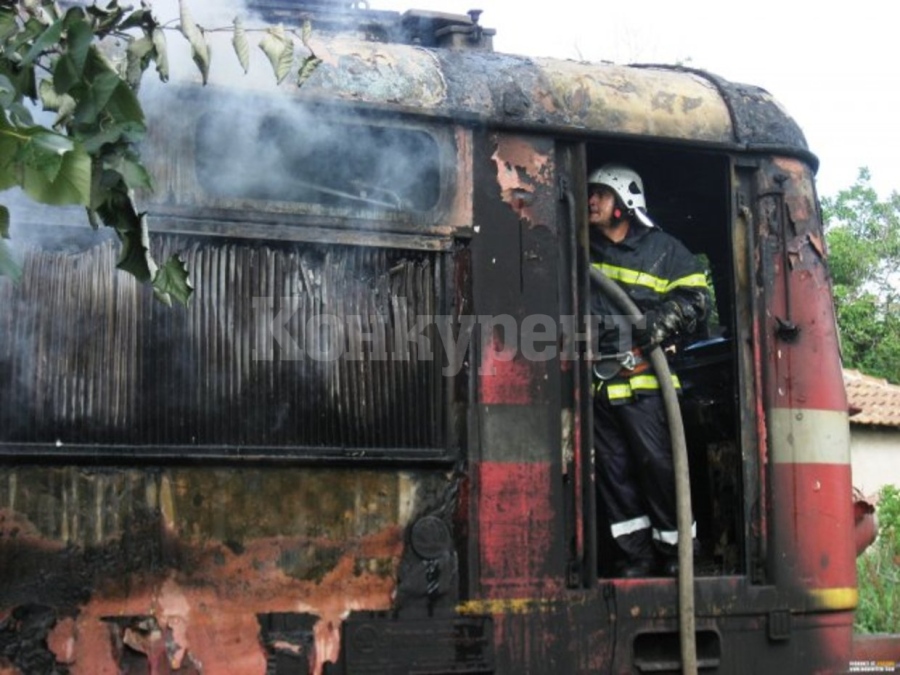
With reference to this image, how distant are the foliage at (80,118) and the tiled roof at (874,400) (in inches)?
637

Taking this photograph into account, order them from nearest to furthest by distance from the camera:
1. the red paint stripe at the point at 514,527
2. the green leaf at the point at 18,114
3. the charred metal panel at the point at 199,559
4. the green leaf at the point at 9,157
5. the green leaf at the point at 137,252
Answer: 1. the green leaf at the point at 9,157
2. the green leaf at the point at 18,114
3. the green leaf at the point at 137,252
4. the charred metal panel at the point at 199,559
5. the red paint stripe at the point at 514,527

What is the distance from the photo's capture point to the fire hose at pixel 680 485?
492 centimetres

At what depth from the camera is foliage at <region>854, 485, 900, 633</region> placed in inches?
405

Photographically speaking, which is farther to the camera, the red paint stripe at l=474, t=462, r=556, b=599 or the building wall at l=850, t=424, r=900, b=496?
the building wall at l=850, t=424, r=900, b=496

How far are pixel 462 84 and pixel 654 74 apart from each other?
2.90ft

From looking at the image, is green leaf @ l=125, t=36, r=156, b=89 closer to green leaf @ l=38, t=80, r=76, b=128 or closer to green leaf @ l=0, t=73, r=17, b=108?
green leaf @ l=38, t=80, r=76, b=128

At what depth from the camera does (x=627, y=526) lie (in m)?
5.29

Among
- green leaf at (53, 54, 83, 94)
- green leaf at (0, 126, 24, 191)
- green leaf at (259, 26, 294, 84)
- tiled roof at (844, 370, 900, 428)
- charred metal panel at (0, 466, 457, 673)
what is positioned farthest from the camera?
tiled roof at (844, 370, 900, 428)

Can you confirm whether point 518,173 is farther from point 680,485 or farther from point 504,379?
point 680,485

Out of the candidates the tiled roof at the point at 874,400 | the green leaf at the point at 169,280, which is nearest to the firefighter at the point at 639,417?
the green leaf at the point at 169,280

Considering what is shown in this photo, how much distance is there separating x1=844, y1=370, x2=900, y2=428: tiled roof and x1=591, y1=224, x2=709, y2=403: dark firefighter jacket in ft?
43.1

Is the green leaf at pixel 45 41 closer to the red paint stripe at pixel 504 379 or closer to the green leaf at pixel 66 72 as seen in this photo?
the green leaf at pixel 66 72

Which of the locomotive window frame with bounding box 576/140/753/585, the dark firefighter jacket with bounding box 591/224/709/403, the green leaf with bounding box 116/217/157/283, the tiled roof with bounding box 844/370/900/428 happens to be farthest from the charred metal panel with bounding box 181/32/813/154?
the tiled roof with bounding box 844/370/900/428

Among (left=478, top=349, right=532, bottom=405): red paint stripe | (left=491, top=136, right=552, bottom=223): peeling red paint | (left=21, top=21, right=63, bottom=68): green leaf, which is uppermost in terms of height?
(left=491, top=136, right=552, bottom=223): peeling red paint
